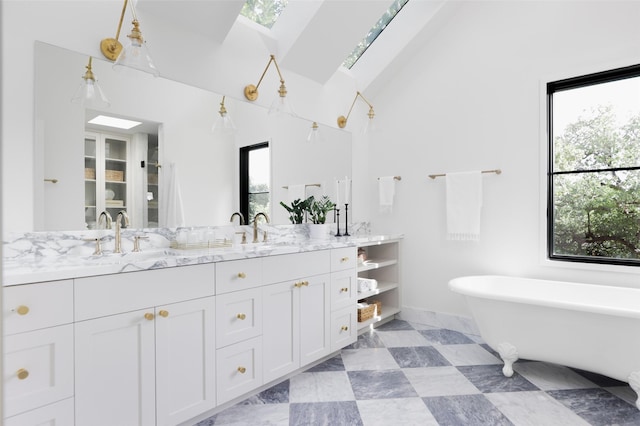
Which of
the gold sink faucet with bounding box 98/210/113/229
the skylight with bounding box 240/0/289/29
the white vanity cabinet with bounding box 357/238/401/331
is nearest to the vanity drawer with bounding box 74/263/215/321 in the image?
the gold sink faucet with bounding box 98/210/113/229

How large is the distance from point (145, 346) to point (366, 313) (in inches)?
75.9

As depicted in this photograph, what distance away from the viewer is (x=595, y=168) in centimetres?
272

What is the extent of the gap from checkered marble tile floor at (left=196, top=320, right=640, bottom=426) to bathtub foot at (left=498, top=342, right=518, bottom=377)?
0.05 m

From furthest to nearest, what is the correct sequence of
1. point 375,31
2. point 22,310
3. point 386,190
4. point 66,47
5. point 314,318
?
point 386,190 → point 375,31 → point 314,318 → point 66,47 → point 22,310

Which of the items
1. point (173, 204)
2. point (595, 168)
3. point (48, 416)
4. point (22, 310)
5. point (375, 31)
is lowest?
point (48, 416)

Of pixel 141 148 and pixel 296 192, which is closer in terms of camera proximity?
pixel 141 148

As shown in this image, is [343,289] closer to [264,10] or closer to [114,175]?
[114,175]

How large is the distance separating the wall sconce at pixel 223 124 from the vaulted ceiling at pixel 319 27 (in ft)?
1.48

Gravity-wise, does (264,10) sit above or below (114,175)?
above

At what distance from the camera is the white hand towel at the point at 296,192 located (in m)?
3.03

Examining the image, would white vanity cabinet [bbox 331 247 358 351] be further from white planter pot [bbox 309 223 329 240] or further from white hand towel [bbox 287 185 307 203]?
white hand towel [bbox 287 185 307 203]

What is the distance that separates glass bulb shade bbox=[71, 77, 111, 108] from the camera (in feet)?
6.20

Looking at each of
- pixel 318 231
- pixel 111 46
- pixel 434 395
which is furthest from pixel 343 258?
pixel 111 46

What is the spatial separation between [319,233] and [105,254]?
5.24 feet
